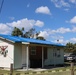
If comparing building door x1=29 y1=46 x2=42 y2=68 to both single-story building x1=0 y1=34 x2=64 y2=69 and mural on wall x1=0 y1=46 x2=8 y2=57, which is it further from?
mural on wall x1=0 y1=46 x2=8 y2=57

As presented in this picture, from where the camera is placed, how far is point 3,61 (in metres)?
25.8

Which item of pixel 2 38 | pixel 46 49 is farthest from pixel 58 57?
pixel 2 38

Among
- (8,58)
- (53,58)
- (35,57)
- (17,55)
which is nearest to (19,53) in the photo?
(17,55)

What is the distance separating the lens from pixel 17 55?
25.8 m

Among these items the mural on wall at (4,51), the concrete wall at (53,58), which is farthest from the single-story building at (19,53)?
the concrete wall at (53,58)

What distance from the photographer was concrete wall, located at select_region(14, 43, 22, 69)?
25419 millimetres

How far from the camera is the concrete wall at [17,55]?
25419 millimetres

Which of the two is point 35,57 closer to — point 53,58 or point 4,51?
point 53,58

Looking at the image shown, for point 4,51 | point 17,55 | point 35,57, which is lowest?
point 35,57

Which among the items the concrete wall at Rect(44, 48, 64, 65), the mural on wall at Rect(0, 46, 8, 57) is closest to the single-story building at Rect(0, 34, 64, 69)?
the mural on wall at Rect(0, 46, 8, 57)

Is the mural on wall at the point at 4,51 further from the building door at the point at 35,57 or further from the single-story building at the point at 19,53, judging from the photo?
the building door at the point at 35,57

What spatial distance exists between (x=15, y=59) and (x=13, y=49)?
1098 mm

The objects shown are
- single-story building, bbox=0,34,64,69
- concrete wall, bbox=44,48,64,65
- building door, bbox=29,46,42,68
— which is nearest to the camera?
single-story building, bbox=0,34,64,69

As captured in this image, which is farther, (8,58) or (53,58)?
(53,58)
